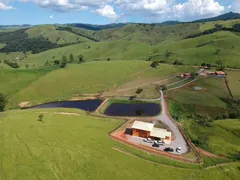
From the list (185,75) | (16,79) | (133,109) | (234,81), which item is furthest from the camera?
(185,75)

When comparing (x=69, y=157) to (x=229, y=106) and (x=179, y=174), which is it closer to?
(x=179, y=174)

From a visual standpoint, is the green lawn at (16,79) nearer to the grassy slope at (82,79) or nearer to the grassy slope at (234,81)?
the grassy slope at (82,79)

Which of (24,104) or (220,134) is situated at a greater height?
(220,134)

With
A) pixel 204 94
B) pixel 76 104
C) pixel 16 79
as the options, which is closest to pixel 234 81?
pixel 204 94

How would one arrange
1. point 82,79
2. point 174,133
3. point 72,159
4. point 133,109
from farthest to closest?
1. point 82,79
2. point 133,109
3. point 174,133
4. point 72,159

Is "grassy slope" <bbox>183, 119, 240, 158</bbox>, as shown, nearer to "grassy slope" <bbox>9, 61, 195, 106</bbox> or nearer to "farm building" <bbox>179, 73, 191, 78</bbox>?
"grassy slope" <bbox>9, 61, 195, 106</bbox>

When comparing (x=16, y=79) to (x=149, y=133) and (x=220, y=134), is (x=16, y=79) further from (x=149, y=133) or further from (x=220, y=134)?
(x=220, y=134)

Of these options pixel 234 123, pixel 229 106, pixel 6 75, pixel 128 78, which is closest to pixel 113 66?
pixel 128 78
